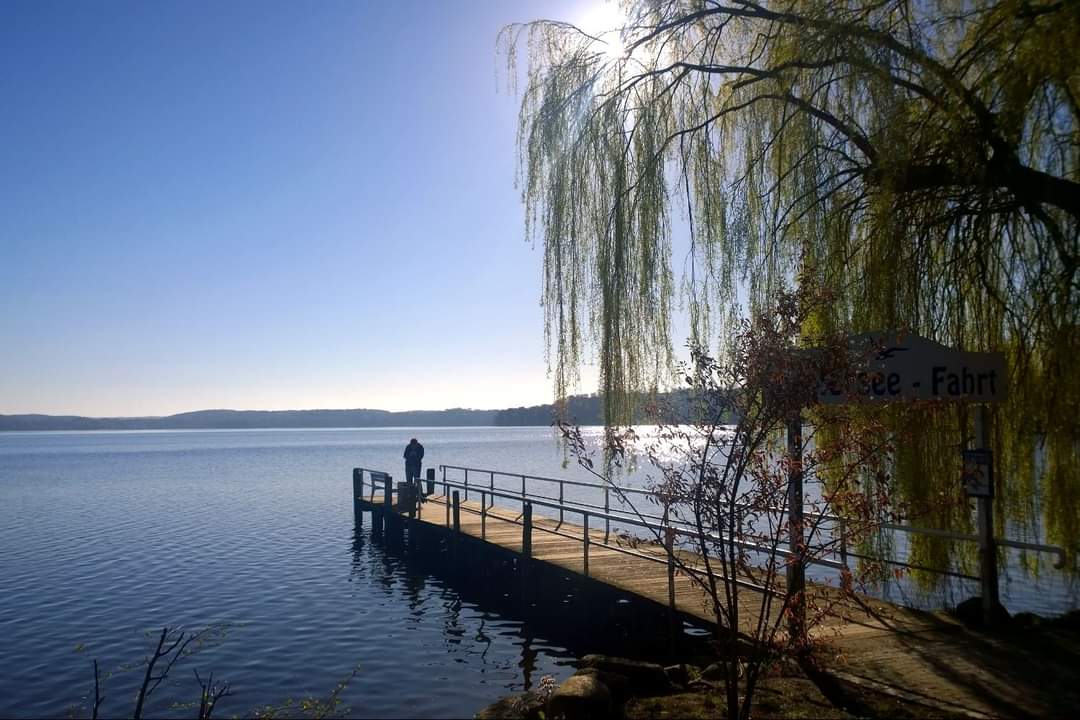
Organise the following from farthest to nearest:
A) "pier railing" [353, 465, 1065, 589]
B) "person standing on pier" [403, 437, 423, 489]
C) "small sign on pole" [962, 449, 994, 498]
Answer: "person standing on pier" [403, 437, 423, 489], "small sign on pole" [962, 449, 994, 498], "pier railing" [353, 465, 1065, 589]

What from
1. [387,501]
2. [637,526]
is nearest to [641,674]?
[637,526]

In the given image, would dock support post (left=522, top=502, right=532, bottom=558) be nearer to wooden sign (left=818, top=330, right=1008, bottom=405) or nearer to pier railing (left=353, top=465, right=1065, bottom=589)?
pier railing (left=353, top=465, right=1065, bottom=589)

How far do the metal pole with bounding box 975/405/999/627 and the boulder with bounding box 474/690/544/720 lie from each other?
4679mm

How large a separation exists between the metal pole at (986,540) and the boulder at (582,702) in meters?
4.06

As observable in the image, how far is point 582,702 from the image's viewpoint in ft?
23.8

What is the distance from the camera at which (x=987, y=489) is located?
796 cm

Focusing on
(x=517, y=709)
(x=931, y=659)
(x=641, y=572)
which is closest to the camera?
(x=931, y=659)

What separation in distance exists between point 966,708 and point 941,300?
408 centimetres

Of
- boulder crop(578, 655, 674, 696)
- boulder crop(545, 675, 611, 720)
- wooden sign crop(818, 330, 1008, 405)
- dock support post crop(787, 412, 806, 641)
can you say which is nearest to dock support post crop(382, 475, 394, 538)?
boulder crop(578, 655, 674, 696)

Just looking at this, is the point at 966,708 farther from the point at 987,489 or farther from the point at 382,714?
the point at 382,714

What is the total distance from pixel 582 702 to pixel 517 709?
1149 millimetres

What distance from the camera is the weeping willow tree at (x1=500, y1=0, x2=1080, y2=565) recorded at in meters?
7.20

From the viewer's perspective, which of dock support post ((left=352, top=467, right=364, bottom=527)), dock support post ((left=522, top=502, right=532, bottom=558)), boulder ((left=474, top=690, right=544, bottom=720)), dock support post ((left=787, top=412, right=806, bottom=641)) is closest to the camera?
dock support post ((left=787, top=412, right=806, bottom=641))

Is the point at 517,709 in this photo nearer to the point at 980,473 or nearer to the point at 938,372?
the point at 980,473
